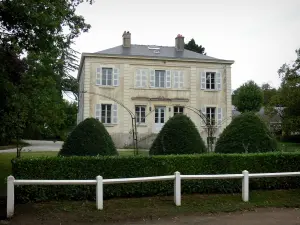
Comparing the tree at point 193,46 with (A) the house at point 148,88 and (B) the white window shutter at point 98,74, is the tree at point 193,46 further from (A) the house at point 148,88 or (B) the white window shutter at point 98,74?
(B) the white window shutter at point 98,74

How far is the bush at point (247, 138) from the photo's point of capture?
11.1 meters

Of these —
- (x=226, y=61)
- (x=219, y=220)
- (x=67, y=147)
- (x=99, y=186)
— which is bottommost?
(x=219, y=220)

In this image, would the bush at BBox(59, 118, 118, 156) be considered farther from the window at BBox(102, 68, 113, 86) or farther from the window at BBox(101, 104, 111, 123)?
the window at BBox(102, 68, 113, 86)

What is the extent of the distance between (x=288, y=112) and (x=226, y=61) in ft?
33.3

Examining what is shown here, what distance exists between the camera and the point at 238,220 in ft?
25.0

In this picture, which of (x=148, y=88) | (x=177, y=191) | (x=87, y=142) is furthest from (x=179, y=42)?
(x=177, y=191)

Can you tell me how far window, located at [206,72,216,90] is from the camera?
1286 inches

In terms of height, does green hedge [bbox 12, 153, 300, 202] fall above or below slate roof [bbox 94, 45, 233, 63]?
below

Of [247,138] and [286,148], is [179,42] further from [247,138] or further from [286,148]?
[247,138]

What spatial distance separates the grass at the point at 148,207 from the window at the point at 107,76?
22443 millimetres

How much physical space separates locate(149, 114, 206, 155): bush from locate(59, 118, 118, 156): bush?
4.95 ft

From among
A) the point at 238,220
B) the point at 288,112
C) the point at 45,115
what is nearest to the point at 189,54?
the point at 288,112

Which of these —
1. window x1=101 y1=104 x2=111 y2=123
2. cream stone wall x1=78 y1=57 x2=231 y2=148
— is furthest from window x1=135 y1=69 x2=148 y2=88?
window x1=101 y1=104 x2=111 y2=123

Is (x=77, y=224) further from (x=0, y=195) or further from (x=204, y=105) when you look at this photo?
(x=204, y=105)
